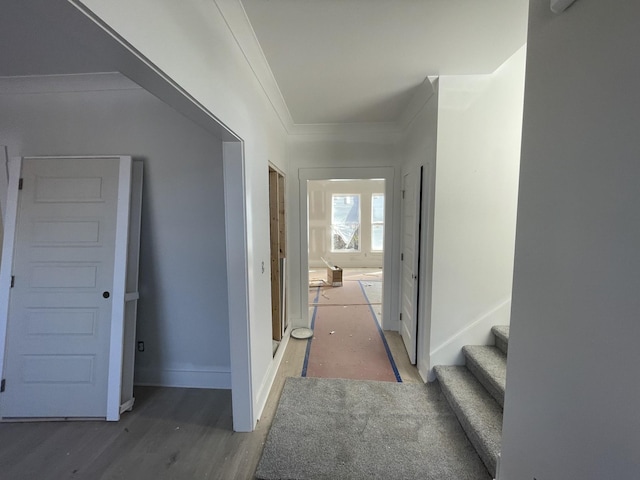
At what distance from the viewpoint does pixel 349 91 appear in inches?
94.9

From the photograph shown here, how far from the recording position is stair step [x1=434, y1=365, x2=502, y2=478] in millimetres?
1613

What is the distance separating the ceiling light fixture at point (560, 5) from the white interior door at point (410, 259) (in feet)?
5.09

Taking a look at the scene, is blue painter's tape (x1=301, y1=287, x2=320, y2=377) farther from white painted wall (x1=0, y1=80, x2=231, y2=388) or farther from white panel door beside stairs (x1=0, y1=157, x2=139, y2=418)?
white panel door beside stairs (x1=0, y1=157, x2=139, y2=418)

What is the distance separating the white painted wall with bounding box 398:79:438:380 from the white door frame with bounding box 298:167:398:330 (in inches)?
26.4

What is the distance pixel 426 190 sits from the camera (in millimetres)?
2398

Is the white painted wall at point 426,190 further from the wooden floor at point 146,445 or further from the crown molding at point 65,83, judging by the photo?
the crown molding at point 65,83

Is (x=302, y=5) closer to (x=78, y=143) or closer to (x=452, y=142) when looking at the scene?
(x=452, y=142)

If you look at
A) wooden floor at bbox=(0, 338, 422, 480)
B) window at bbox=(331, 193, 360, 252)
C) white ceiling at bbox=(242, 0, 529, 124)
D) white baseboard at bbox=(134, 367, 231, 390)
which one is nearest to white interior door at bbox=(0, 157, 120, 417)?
wooden floor at bbox=(0, 338, 422, 480)

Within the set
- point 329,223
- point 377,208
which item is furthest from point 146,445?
point 377,208

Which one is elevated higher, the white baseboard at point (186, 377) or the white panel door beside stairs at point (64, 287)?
the white panel door beside stairs at point (64, 287)

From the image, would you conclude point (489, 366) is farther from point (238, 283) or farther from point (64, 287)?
point (64, 287)

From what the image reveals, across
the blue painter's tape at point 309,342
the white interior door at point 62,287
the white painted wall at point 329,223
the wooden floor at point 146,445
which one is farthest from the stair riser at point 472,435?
the white painted wall at point 329,223

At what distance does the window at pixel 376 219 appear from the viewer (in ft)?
25.2

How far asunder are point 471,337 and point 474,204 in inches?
44.7
